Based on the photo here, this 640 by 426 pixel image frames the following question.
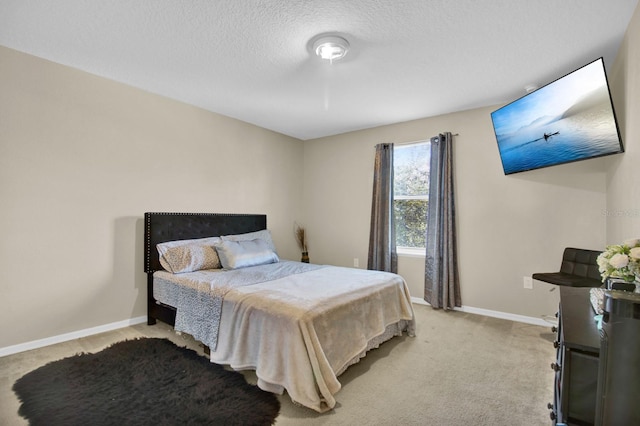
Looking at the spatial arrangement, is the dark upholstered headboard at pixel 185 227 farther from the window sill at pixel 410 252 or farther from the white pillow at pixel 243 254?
the window sill at pixel 410 252

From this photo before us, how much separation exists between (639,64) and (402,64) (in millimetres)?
1527

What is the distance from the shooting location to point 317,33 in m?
2.24

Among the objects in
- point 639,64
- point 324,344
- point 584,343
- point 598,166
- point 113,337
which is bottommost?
point 113,337

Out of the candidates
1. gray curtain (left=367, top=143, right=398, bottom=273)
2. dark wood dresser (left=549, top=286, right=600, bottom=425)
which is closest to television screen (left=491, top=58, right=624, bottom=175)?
gray curtain (left=367, top=143, right=398, bottom=273)

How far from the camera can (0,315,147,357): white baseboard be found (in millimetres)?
2549

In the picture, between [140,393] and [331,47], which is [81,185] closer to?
[140,393]

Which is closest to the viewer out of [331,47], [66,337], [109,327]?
[331,47]

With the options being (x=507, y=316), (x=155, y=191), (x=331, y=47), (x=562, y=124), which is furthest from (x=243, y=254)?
(x=562, y=124)

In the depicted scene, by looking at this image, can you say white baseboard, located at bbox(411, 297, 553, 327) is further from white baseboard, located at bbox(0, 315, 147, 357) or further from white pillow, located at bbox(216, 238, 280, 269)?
white baseboard, located at bbox(0, 315, 147, 357)

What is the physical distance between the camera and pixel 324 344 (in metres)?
2.04

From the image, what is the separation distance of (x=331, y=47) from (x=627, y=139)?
223 centimetres

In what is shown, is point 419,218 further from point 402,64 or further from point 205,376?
point 205,376

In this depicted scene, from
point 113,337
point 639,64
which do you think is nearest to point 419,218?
point 639,64

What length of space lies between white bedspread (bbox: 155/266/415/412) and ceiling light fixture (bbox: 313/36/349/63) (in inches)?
74.1
